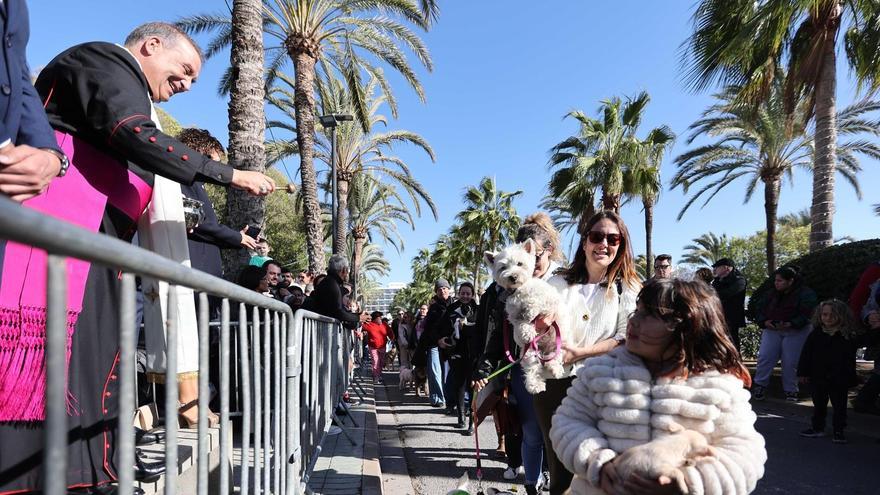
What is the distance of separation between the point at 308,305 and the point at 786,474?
16.8ft

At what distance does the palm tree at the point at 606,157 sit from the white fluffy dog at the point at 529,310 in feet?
59.2

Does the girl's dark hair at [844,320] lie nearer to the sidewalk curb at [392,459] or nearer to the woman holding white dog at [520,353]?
the woman holding white dog at [520,353]

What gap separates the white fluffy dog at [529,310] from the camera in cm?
305

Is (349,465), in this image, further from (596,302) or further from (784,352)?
(784,352)

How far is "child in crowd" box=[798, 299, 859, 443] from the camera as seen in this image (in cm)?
603

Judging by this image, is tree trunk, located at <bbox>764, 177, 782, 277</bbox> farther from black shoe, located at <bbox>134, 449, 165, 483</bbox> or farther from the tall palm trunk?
black shoe, located at <bbox>134, 449, 165, 483</bbox>

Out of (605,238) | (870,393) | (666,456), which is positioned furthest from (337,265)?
(870,393)

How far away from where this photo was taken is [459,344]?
7.32 metres

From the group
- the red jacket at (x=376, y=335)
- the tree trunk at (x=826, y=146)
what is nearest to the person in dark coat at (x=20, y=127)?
the red jacket at (x=376, y=335)

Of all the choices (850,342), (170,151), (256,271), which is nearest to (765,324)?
(850,342)

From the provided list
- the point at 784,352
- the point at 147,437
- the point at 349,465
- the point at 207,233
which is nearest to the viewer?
the point at 147,437

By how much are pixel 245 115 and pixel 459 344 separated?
3.92 metres

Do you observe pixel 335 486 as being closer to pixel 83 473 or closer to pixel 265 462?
pixel 265 462

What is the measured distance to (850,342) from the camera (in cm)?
615
